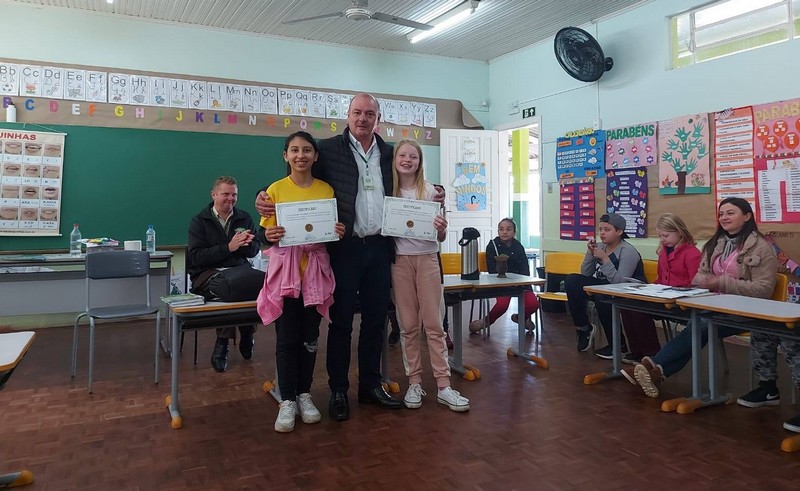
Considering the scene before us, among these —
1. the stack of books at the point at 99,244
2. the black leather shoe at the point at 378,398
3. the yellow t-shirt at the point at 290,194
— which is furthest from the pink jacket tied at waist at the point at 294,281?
the stack of books at the point at 99,244

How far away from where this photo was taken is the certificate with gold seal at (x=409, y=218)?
2.77m

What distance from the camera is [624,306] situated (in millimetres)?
3338

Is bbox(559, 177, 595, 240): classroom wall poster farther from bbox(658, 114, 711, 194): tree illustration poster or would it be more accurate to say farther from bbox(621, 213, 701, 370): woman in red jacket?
bbox(621, 213, 701, 370): woman in red jacket

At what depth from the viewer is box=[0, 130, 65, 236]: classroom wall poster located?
541 centimetres

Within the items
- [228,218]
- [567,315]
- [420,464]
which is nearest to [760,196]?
[567,315]

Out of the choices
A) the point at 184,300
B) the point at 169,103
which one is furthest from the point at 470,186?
the point at 184,300

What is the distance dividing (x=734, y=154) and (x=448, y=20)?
311cm

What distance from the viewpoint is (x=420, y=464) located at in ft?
7.64

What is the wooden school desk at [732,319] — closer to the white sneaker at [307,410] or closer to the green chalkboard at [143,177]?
the white sneaker at [307,410]

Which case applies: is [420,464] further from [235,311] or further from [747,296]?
[747,296]

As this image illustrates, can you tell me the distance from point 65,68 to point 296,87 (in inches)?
96.5

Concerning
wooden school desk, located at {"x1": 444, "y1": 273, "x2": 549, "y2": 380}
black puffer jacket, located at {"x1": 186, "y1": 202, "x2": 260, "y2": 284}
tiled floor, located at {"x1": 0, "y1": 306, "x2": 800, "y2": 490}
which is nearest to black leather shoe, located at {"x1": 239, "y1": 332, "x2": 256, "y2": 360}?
tiled floor, located at {"x1": 0, "y1": 306, "x2": 800, "y2": 490}

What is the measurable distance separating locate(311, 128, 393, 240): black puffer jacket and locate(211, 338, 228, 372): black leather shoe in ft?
5.72

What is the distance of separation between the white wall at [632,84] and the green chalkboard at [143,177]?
344 centimetres
